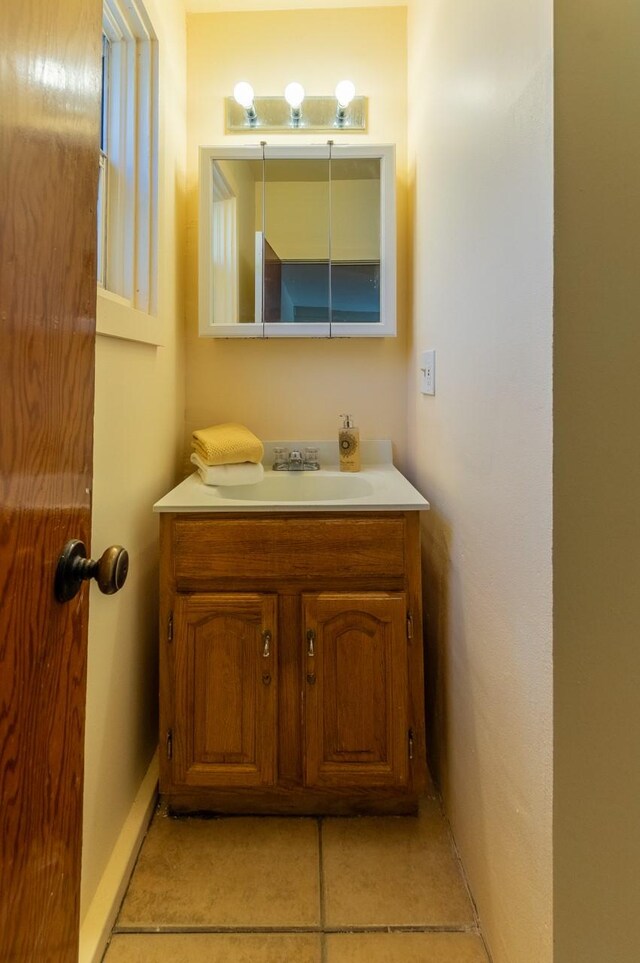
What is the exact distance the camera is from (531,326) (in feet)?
2.68

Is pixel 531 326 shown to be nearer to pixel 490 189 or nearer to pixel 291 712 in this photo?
pixel 490 189

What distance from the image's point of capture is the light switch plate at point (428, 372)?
4.89 ft

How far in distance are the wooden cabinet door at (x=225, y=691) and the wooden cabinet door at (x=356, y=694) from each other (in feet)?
0.32

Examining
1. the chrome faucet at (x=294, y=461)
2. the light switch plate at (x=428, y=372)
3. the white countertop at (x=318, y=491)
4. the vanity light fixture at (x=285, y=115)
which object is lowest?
the white countertop at (x=318, y=491)

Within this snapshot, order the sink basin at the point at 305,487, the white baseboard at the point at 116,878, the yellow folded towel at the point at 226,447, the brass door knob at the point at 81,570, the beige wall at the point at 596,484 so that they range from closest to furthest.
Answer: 1. the brass door knob at the point at 81,570
2. the beige wall at the point at 596,484
3. the white baseboard at the point at 116,878
4. the yellow folded towel at the point at 226,447
5. the sink basin at the point at 305,487

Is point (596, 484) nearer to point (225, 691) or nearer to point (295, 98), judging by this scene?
point (225, 691)

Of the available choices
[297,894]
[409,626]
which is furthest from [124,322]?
[297,894]

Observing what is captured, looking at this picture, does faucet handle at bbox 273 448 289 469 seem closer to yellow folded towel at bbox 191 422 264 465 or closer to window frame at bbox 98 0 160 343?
yellow folded towel at bbox 191 422 264 465

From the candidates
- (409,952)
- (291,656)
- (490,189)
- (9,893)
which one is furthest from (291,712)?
(490,189)

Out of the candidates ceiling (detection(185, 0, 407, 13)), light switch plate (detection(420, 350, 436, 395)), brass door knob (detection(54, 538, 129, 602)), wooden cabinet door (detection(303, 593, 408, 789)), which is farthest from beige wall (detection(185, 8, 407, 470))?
brass door knob (detection(54, 538, 129, 602))

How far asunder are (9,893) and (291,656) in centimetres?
83

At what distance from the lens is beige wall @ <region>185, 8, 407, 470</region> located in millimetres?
1822

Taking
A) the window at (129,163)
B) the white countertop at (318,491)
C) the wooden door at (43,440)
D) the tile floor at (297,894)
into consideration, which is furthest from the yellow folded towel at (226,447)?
the tile floor at (297,894)

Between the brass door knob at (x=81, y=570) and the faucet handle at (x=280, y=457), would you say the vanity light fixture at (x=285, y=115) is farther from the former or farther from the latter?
the brass door knob at (x=81, y=570)
